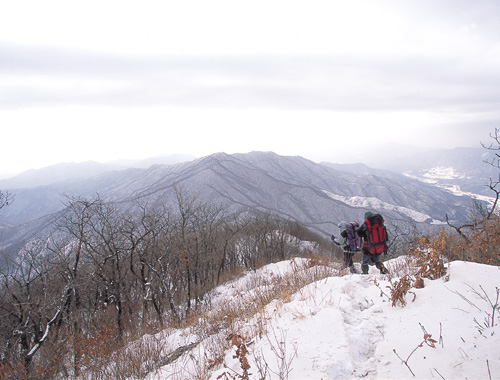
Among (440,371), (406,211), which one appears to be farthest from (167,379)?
(406,211)

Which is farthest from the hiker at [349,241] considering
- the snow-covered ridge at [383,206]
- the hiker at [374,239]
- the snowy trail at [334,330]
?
the snow-covered ridge at [383,206]

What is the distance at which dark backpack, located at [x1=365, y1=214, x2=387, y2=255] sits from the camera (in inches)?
274

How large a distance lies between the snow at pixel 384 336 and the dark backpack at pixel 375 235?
2781 millimetres

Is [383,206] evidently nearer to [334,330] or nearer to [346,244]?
[346,244]

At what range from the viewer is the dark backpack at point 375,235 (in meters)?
6.95

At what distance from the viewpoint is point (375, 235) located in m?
7.01

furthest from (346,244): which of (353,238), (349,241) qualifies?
(353,238)

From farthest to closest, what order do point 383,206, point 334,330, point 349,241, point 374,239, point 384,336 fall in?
point 383,206 < point 349,241 < point 374,239 < point 334,330 < point 384,336

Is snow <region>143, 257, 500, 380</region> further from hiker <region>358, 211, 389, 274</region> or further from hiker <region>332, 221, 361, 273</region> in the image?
hiker <region>332, 221, 361, 273</region>

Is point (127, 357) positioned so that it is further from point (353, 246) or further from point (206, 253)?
point (206, 253)

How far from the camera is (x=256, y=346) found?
360cm

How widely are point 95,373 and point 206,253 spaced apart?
2478 centimetres

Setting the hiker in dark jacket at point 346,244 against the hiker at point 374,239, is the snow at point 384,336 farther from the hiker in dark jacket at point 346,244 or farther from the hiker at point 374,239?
the hiker in dark jacket at point 346,244

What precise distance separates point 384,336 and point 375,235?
4.34 m
